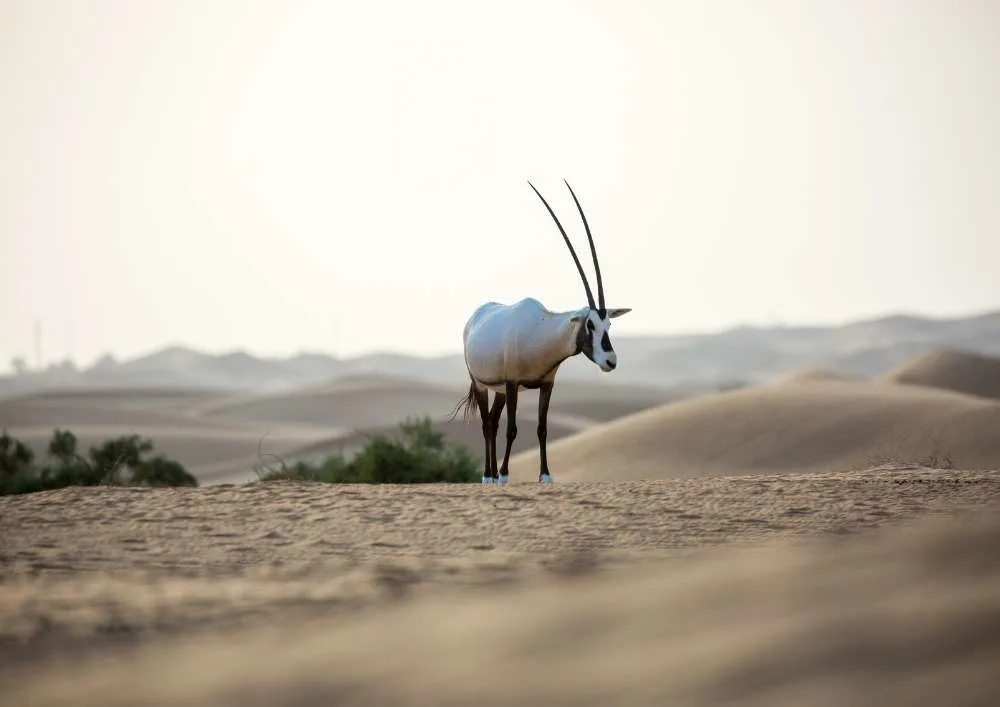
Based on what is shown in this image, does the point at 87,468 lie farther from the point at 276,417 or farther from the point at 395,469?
the point at 276,417

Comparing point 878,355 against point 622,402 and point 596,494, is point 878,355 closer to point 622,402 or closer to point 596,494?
point 622,402

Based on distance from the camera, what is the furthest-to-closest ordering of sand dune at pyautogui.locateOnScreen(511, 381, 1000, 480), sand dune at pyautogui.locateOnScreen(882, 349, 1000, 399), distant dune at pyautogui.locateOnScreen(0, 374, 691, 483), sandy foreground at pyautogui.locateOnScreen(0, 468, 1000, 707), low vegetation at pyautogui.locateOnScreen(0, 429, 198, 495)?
1. distant dune at pyautogui.locateOnScreen(0, 374, 691, 483)
2. sand dune at pyautogui.locateOnScreen(882, 349, 1000, 399)
3. sand dune at pyautogui.locateOnScreen(511, 381, 1000, 480)
4. low vegetation at pyautogui.locateOnScreen(0, 429, 198, 495)
5. sandy foreground at pyautogui.locateOnScreen(0, 468, 1000, 707)

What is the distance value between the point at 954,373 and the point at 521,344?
43.5m

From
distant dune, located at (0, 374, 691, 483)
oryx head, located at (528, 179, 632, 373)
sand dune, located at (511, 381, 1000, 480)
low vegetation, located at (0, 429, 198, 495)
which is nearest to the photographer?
oryx head, located at (528, 179, 632, 373)

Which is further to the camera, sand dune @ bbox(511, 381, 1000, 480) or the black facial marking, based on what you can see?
sand dune @ bbox(511, 381, 1000, 480)

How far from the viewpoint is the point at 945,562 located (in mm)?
6648

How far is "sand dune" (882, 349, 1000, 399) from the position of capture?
51656 millimetres

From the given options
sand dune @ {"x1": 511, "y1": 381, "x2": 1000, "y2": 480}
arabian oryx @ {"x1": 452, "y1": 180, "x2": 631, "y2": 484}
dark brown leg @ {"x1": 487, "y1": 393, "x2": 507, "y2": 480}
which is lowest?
sand dune @ {"x1": 511, "y1": 381, "x2": 1000, "y2": 480}

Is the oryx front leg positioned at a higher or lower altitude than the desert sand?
higher

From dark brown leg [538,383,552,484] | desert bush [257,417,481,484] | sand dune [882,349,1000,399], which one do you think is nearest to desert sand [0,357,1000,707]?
dark brown leg [538,383,552,484]

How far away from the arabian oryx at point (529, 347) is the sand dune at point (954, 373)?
38.9m

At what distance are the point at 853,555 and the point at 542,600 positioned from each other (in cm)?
163

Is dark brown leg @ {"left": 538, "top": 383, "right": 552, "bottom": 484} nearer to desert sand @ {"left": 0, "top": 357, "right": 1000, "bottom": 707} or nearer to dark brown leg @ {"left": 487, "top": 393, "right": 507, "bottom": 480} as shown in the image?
dark brown leg @ {"left": 487, "top": 393, "right": 507, "bottom": 480}

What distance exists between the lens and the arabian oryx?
41.9ft
